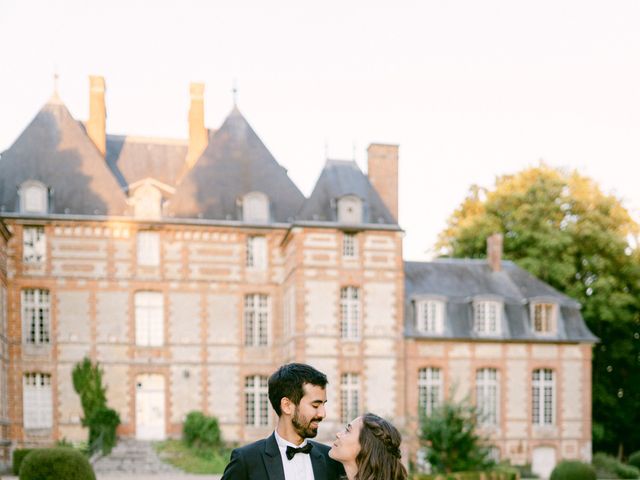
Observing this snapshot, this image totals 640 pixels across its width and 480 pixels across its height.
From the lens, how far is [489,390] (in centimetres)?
2398

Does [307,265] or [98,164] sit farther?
[98,164]

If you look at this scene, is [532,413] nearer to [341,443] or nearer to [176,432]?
[176,432]

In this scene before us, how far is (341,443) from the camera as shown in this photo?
140 inches

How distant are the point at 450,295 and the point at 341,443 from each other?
2114 cm

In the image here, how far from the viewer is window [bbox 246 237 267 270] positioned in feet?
79.5

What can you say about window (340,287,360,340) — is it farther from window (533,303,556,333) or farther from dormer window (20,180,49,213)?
dormer window (20,180,49,213)

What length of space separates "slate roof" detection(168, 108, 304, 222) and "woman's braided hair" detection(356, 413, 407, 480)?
67.6ft

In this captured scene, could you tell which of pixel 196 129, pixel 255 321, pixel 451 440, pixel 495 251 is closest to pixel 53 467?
pixel 451 440

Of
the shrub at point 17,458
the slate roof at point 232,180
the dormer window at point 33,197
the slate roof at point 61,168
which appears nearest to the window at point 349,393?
the slate roof at point 232,180

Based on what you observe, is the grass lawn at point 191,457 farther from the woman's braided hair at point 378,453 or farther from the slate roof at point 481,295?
the woman's braided hair at point 378,453

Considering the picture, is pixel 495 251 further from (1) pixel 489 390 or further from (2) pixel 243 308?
(2) pixel 243 308

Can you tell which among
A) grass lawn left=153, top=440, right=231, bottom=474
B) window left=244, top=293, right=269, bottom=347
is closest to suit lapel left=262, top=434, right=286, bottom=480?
grass lawn left=153, top=440, right=231, bottom=474

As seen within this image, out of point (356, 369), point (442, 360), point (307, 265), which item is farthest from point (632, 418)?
point (307, 265)

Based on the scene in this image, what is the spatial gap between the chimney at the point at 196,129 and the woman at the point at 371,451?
2297 centimetres
